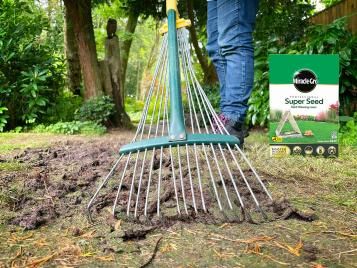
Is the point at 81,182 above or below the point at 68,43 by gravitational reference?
below

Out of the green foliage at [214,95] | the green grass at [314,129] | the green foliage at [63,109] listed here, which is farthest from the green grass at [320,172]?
Result: the green foliage at [214,95]

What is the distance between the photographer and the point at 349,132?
3.15 m

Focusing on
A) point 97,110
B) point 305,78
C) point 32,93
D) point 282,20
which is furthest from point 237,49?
point 282,20

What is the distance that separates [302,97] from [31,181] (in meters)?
1.60

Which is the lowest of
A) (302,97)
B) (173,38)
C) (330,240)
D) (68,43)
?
(330,240)

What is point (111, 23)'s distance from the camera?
543 centimetres

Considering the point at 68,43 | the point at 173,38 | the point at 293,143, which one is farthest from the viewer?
the point at 68,43

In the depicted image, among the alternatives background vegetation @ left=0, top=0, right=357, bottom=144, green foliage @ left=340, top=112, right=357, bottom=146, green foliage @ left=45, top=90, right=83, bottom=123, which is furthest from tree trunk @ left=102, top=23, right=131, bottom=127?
green foliage @ left=340, top=112, right=357, bottom=146

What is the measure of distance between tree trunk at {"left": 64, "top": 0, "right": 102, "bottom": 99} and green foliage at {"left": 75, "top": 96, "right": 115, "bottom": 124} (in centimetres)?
16

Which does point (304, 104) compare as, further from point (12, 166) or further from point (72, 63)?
point (72, 63)

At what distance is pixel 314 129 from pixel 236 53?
69 centimetres

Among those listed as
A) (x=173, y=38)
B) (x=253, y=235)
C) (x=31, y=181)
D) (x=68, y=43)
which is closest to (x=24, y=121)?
(x=68, y=43)

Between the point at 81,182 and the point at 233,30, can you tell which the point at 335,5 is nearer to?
the point at 233,30

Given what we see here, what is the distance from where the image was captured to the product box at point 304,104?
2.46 metres
